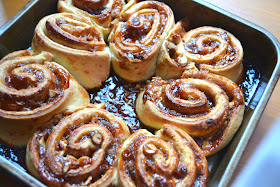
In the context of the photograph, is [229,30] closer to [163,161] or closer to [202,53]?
[202,53]

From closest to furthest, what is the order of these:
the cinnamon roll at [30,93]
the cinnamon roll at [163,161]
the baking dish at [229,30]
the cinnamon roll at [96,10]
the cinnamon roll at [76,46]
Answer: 1. the cinnamon roll at [163,161]
2. the cinnamon roll at [30,93]
3. the baking dish at [229,30]
4. the cinnamon roll at [76,46]
5. the cinnamon roll at [96,10]

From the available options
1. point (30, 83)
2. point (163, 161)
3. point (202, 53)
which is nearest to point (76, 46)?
point (30, 83)

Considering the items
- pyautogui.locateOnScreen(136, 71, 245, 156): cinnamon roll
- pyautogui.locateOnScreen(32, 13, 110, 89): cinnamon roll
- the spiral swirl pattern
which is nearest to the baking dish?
pyautogui.locateOnScreen(136, 71, 245, 156): cinnamon roll

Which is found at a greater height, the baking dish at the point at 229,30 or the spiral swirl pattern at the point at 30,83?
the baking dish at the point at 229,30

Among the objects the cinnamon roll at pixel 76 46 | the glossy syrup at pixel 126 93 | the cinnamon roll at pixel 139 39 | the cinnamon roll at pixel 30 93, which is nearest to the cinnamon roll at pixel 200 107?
the glossy syrup at pixel 126 93

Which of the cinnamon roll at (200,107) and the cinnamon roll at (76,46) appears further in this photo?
the cinnamon roll at (76,46)

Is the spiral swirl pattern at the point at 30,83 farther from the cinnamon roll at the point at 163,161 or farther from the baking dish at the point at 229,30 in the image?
the cinnamon roll at the point at 163,161

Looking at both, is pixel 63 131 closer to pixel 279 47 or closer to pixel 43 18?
pixel 43 18

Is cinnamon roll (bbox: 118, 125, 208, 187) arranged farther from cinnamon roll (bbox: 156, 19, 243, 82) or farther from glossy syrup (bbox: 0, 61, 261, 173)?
cinnamon roll (bbox: 156, 19, 243, 82)
